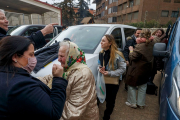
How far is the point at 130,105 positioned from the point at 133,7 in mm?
30316

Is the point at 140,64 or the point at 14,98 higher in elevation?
the point at 14,98

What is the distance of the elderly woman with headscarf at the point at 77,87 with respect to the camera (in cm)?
132

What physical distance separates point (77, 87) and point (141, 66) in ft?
6.17

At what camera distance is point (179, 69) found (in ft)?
4.58

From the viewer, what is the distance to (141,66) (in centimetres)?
273

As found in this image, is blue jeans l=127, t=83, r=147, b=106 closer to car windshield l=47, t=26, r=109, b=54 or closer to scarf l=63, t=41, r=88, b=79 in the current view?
car windshield l=47, t=26, r=109, b=54

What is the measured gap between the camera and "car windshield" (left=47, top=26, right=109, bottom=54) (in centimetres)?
276

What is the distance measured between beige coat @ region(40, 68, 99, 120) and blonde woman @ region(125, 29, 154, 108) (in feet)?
5.27

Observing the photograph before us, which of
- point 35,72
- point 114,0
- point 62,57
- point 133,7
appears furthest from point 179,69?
point 114,0

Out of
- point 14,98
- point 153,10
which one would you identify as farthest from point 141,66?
point 153,10

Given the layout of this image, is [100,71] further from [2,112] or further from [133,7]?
[133,7]

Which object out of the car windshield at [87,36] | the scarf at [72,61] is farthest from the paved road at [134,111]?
the scarf at [72,61]

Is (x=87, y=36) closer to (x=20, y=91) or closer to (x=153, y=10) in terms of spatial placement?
(x=20, y=91)

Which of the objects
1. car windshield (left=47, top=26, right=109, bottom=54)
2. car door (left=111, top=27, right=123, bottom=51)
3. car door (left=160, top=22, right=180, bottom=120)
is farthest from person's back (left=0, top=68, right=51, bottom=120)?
car door (left=111, top=27, right=123, bottom=51)
